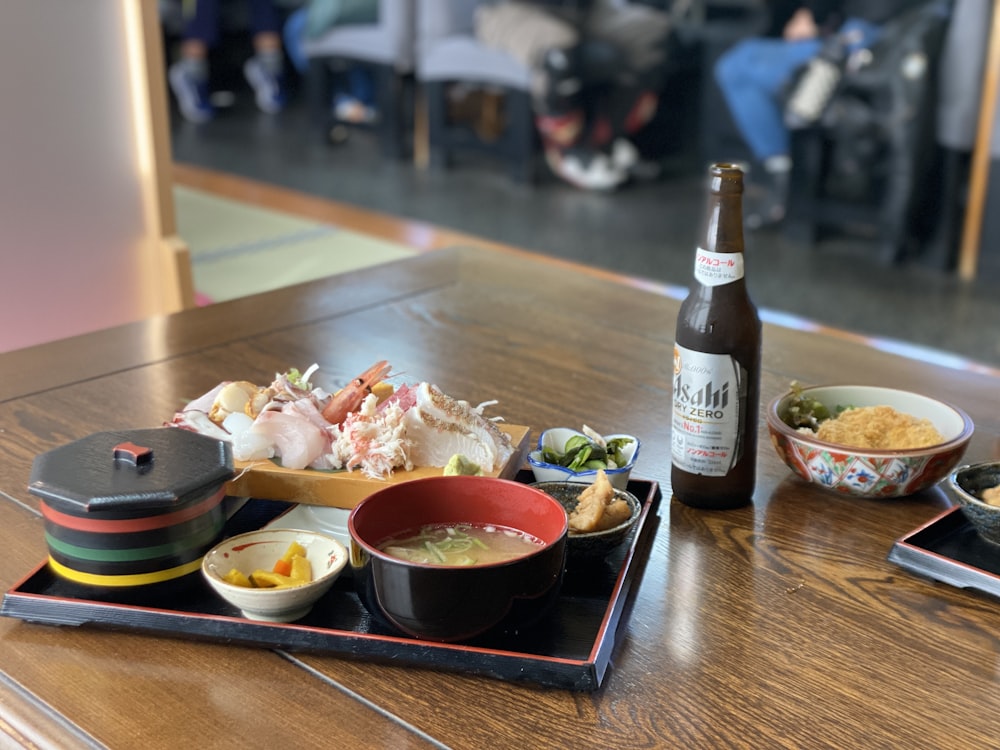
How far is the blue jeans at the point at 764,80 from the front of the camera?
363 centimetres

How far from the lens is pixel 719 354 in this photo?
86cm

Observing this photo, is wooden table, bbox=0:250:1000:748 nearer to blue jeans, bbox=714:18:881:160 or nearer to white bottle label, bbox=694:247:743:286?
white bottle label, bbox=694:247:743:286

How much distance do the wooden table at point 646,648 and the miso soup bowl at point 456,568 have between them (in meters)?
0.04

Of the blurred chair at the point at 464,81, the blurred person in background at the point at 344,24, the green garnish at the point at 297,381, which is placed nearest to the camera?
the green garnish at the point at 297,381

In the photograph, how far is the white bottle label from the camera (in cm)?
85

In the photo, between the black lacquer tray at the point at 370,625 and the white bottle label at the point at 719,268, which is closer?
the black lacquer tray at the point at 370,625

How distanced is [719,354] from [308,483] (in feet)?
1.10

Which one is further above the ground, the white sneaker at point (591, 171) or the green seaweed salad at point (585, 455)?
the green seaweed salad at point (585, 455)

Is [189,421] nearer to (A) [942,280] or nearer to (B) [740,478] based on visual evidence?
(B) [740,478]

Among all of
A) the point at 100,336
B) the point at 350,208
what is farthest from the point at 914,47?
the point at 100,336

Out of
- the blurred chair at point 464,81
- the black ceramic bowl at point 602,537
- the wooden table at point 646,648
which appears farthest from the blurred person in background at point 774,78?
the black ceramic bowl at point 602,537

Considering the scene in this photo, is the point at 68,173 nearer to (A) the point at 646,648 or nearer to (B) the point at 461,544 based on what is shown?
(B) the point at 461,544

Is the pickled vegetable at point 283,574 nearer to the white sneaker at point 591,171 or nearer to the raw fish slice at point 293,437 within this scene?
the raw fish slice at point 293,437

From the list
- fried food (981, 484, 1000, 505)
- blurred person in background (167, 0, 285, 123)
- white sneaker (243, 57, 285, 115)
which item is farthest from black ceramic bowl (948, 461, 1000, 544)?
white sneaker (243, 57, 285, 115)
